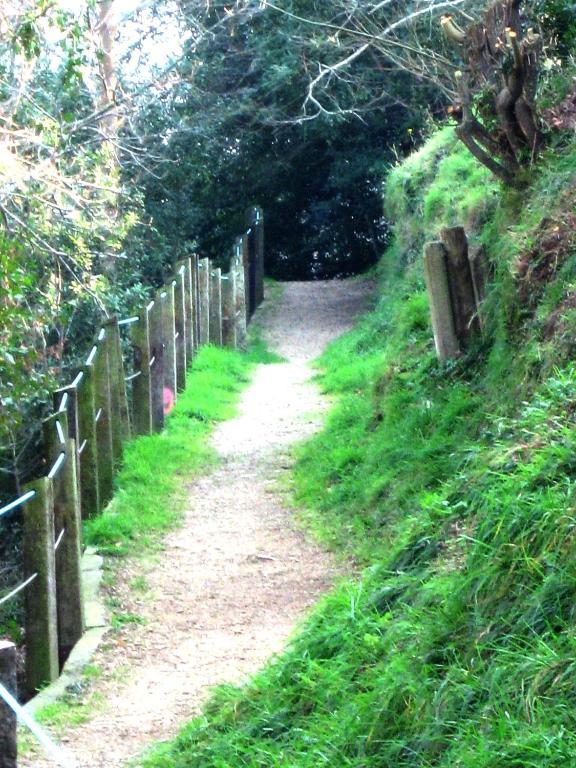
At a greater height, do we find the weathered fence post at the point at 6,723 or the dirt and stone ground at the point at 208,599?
the weathered fence post at the point at 6,723

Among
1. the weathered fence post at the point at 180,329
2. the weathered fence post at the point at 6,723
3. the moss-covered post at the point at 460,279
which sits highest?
the moss-covered post at the point at 460,279

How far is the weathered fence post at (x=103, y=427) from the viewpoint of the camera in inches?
376

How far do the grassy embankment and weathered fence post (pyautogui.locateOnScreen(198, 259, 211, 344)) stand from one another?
6.69 meters

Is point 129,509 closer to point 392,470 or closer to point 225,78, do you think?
point 392,470

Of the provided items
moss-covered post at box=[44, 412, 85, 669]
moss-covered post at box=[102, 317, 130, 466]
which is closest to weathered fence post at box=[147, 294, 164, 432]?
moss-covered post at box=[102, 317, 130, 466]

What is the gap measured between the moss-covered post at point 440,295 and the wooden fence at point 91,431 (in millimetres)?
2651

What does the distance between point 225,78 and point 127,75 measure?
355 cm

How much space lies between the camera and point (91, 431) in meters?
8.97

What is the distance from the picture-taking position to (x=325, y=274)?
83.3 ft

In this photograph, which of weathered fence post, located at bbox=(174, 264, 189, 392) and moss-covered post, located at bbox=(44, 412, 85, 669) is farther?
weathered fence post, located at bbox=(174, 264, 189, 392)

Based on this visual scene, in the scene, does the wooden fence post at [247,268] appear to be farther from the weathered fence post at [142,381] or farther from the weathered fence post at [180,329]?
the weathered fence post at [142,381]

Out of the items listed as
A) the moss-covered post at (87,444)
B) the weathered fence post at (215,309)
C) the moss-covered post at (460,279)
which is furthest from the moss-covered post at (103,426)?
the weathered fence post at (215,309)

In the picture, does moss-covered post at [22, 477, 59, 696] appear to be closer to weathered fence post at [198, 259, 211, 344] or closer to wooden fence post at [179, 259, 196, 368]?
wooden fence post at [179, 259, 196, 368]

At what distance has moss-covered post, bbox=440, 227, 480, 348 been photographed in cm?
850
